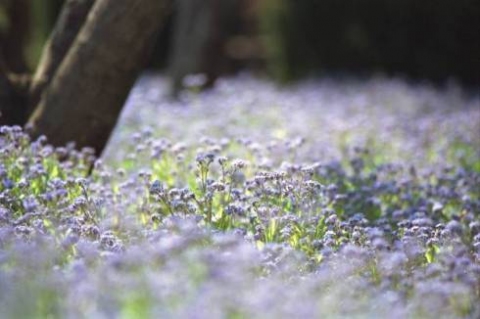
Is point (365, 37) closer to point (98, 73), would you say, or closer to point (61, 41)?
point (61, 41)

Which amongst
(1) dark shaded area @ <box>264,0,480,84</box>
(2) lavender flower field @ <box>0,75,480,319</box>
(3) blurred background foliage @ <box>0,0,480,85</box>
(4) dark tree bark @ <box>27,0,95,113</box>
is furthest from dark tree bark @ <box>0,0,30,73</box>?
(1) dark shaded area @ <box>264,0,480,84</box>

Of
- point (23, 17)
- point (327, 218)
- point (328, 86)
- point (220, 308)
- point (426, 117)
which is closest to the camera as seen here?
point (220, 308)

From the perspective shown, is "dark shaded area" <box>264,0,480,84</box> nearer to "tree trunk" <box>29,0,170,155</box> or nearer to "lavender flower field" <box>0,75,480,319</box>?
"lavender flower field" <box>0,75,480,319</box>

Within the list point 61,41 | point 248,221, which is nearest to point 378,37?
point 61,41

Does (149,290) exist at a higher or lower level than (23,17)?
higher

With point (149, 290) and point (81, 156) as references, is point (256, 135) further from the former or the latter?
point (149, 290)

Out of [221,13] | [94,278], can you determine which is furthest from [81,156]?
[221,13]

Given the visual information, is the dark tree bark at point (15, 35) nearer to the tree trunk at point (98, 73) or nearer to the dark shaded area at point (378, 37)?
the tree trunk at point (98, 73)
